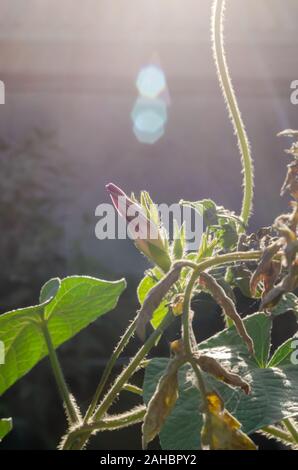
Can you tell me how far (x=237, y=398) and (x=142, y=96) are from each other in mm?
4403

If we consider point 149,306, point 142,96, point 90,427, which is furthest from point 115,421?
point 142,96

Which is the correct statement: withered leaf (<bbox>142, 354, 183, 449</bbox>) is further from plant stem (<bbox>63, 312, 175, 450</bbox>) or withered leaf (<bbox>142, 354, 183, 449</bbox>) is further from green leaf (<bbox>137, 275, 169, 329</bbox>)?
green leaf (<bbox>137, 275, 169, 329</bbox>)

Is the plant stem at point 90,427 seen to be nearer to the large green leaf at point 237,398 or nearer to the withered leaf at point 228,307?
the large green leaf at point 237,398

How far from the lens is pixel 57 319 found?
3.08 feet

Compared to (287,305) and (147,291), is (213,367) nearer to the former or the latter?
(287,305)

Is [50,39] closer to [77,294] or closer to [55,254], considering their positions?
[55,254]

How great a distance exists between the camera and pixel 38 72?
184 inches

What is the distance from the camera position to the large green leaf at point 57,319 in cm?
89

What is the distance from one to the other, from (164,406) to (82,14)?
448cm

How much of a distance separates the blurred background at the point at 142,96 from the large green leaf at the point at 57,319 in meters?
3.16

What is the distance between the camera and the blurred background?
4512 mm

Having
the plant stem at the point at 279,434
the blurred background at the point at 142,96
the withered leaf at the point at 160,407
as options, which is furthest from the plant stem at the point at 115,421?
the blurred background at the point at 142,96

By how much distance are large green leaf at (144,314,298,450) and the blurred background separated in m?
3.45
